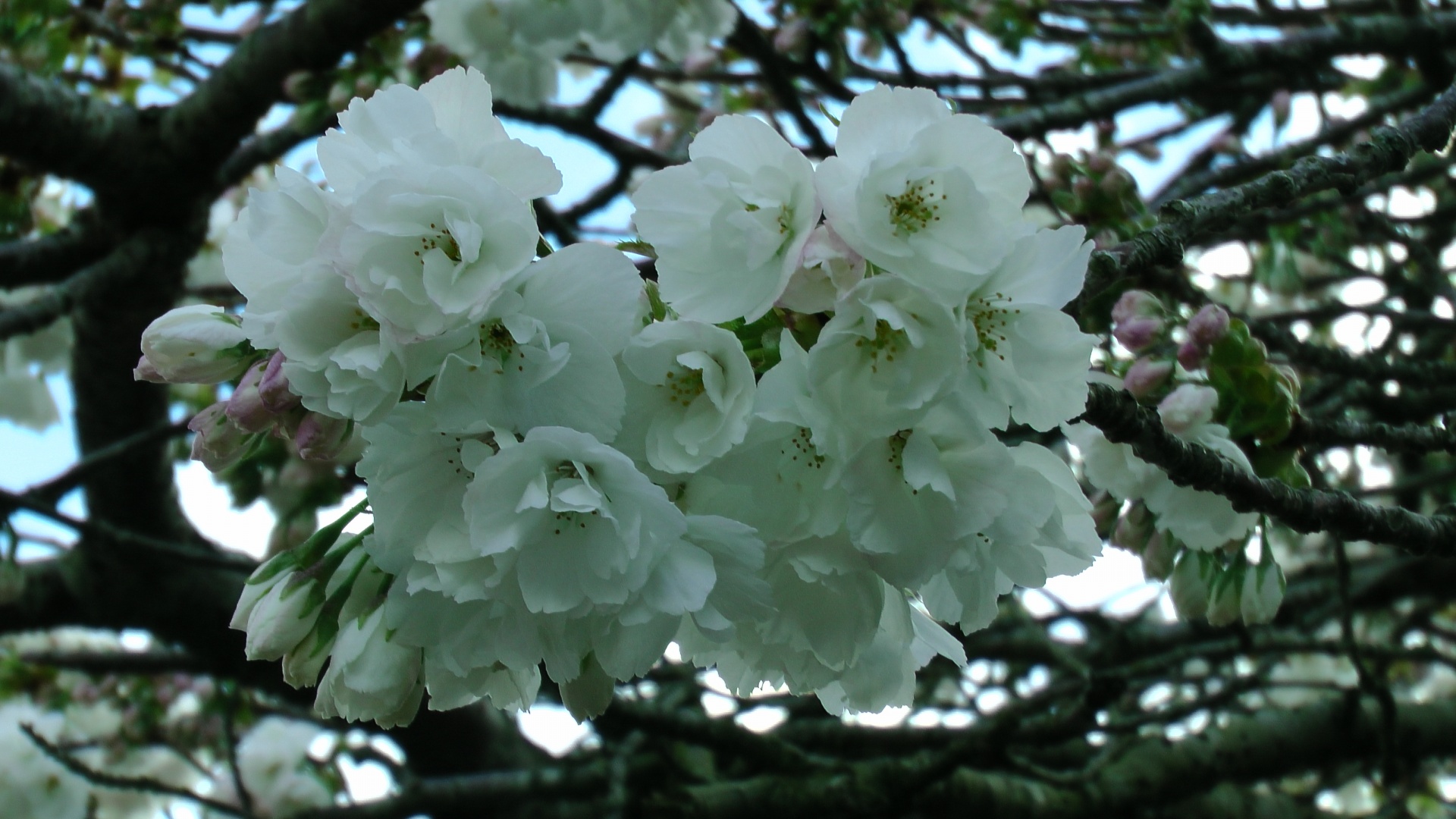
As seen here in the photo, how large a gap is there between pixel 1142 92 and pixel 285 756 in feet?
11.9

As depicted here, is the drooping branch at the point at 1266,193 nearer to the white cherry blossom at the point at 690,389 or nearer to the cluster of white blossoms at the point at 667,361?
the cluster of white blossoms at the point at 667,361

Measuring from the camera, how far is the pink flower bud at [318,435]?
0.92 m

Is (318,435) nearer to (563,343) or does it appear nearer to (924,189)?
(563,343)

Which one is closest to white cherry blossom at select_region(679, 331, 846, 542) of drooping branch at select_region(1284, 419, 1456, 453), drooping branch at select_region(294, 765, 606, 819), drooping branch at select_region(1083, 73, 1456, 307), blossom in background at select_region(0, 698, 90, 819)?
drooping branch at select_region(1083, 73, 1456, 307)

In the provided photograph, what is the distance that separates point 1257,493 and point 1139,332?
0.29 metres

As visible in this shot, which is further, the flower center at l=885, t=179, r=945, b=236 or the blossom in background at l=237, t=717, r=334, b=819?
the blossom in background at l=237, t=717, r=334, b=819

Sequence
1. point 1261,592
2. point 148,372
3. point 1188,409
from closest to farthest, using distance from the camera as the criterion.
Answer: point 148,372, point 1188,409, point 1261,592

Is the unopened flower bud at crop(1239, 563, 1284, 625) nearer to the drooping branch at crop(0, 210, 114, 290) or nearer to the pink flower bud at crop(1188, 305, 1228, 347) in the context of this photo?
the pink flower bud at crop(1188, 305, 1228, 347)

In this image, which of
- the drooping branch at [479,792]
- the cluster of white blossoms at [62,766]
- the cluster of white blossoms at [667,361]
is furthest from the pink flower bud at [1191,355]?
the cluster of white blossoms at [62,766]

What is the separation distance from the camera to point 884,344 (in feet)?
2.64

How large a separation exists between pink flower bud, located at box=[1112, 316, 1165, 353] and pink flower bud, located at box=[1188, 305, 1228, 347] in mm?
54

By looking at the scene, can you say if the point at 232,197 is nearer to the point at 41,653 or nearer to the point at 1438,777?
the point at 41,653

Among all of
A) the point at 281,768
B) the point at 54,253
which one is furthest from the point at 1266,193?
the point at 281,768

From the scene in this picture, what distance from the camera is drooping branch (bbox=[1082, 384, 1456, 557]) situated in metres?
1.05
